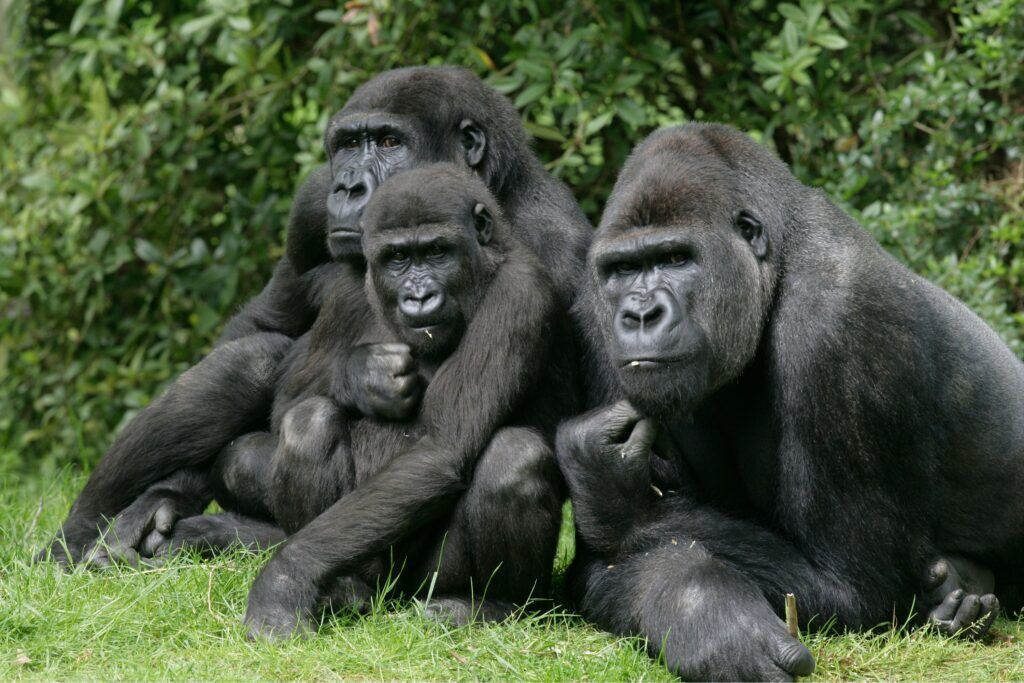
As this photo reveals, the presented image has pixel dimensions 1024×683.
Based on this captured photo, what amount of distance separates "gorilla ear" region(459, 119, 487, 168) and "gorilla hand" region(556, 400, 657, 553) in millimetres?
1381

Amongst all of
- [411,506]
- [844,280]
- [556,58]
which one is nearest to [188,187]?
[556,58]

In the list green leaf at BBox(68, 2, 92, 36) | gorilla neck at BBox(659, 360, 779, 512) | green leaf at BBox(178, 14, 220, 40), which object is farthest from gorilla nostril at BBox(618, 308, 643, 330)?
green leaf at BBox(68, 2, 92, 36)

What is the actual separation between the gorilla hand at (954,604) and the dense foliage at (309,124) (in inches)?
82.5

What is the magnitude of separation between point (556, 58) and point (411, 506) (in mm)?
2955

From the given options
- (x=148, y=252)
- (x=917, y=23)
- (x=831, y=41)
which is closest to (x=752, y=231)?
(x=831, y=41)

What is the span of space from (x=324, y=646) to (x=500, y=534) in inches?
27.0

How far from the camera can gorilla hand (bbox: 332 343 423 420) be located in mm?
4895

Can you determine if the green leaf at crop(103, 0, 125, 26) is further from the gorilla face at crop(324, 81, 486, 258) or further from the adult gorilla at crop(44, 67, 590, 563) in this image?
the gorilla face at crop(324, 81, 486, 258)

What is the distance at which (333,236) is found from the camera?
5363 millimetres

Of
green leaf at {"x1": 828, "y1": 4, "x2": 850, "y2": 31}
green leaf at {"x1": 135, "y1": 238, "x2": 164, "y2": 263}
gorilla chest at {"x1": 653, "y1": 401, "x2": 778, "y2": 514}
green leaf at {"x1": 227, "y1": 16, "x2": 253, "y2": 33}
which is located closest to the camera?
gorilla chest at {"x1": 653, "y1": 401, "x2": 778, "y2": 514}

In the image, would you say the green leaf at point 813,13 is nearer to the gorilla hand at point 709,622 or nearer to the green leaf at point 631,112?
the green leaf at point 631,112

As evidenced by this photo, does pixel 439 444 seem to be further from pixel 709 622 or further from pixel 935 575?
pixel 935 575

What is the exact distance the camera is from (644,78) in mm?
7133

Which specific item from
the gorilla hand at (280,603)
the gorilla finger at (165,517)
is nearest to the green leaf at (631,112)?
the gorilla finger at (165,517)
